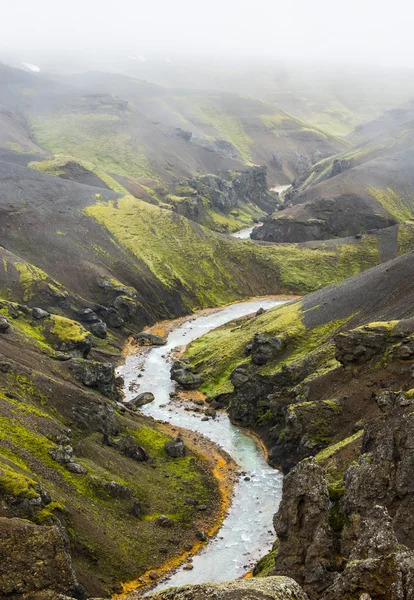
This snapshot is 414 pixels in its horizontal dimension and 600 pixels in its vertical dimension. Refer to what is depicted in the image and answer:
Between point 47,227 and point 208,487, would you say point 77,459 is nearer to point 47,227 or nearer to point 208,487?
point 208,487

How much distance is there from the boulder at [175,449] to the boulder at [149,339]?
51.0 metres

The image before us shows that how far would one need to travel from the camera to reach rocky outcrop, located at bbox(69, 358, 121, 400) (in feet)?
305

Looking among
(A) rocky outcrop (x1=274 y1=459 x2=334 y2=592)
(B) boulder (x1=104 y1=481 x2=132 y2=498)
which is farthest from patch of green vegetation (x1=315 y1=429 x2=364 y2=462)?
(B) boulder (x1=104 y1=481 x2=132 y2=498)

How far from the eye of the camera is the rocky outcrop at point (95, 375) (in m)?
92.8

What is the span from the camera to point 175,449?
84.1 metres

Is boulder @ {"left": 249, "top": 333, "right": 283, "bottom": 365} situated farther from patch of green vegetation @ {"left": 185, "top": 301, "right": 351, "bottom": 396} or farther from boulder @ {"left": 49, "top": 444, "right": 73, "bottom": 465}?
boulder @ {"left": 49, "top": 444, "right": 73, "bottom": 465}

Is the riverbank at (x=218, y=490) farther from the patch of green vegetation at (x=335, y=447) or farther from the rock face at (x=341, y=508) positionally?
the rock face at (x=341, y=508)

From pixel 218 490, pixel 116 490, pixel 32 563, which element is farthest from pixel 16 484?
pixel 218 490

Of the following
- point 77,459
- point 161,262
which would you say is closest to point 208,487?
point 77,459

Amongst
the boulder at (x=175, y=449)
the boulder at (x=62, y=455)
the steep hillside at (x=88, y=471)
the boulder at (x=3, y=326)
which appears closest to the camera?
the steep hillside at (x=88, y=471)

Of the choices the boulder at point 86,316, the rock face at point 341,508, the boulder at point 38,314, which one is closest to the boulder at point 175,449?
the rock face at point 341,508

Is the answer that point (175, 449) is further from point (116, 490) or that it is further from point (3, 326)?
point (3, 326)

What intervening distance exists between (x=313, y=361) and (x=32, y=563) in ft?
207

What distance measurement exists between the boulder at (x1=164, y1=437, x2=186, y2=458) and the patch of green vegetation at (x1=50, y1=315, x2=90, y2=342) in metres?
33.3
